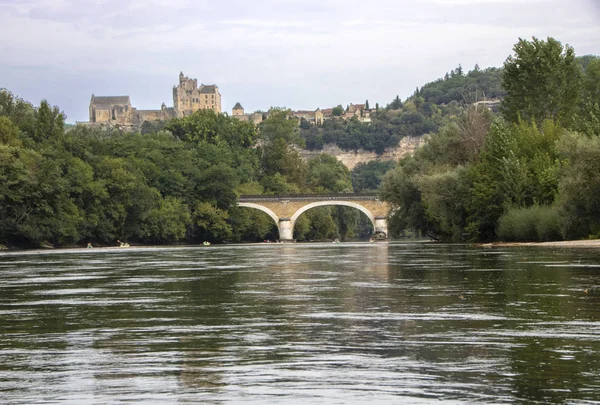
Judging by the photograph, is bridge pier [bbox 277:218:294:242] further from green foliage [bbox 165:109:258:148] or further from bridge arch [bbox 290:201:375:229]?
green foliage [bbox 165:109:258:148]

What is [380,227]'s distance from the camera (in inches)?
4875

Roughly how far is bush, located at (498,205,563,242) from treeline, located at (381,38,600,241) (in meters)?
0.06

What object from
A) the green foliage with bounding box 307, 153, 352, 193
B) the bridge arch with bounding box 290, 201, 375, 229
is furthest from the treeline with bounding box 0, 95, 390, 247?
the bridge arch with bounding box 290, 201, 375, 229

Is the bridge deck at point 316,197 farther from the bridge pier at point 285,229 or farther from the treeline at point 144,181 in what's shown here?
the bridge pier at point 285,229

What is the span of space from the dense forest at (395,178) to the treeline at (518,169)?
0.09 meters

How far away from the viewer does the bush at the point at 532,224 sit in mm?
56062

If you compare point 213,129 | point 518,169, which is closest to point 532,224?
point 518,169

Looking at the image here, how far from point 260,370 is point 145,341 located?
3390mm

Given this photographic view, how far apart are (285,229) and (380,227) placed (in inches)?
437

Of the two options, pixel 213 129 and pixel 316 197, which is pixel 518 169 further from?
pixel 213 129

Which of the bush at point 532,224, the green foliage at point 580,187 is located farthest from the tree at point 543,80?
the green foliage at point 580,187

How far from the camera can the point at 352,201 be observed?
127 meters

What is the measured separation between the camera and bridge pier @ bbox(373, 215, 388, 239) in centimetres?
12219

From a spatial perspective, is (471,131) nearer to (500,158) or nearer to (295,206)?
(500,158)
